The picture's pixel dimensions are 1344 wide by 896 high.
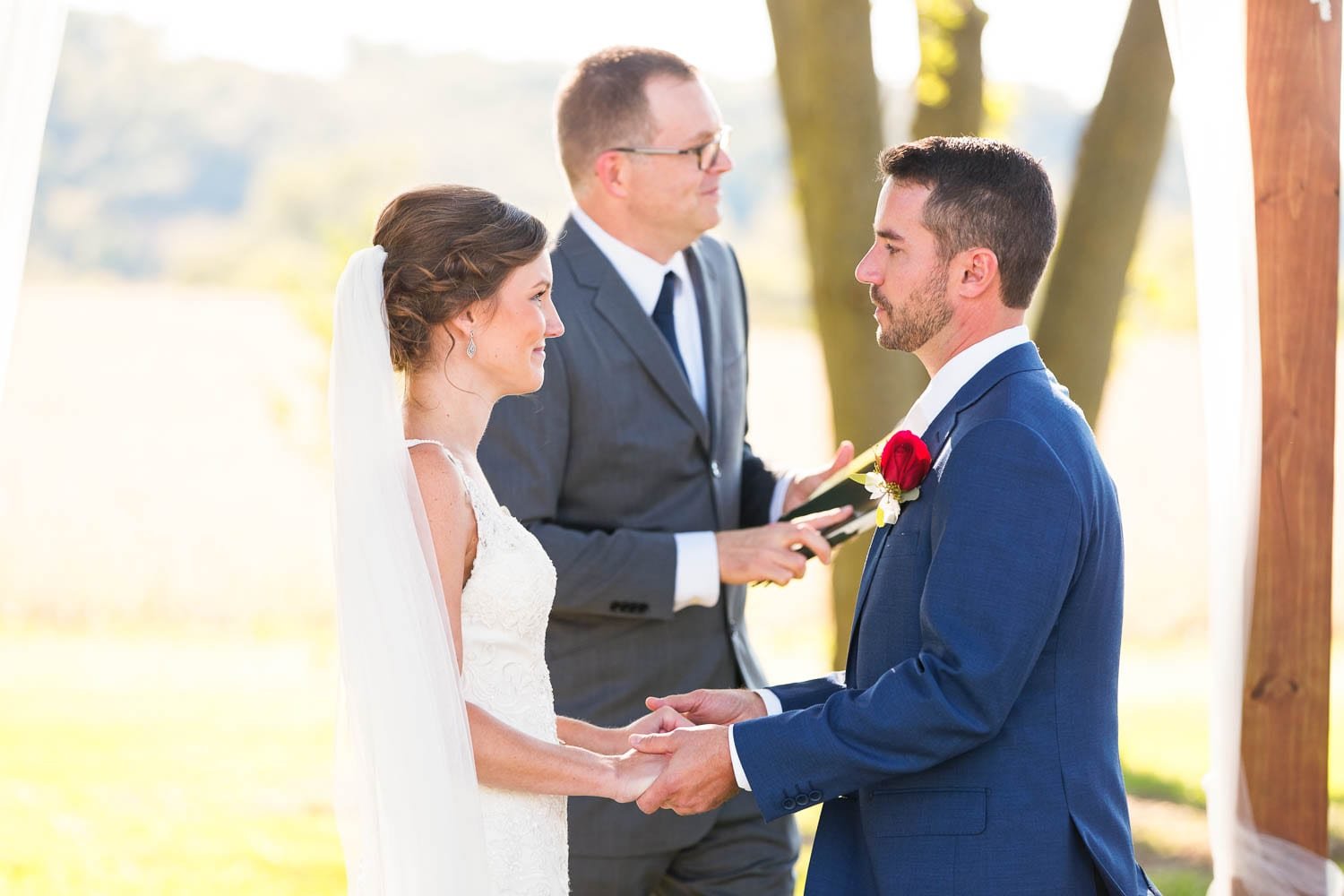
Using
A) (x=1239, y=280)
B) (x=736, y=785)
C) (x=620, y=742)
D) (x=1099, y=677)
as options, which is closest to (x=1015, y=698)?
(x=1099, y=677)

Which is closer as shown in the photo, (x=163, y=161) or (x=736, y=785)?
(x=736, y=785)

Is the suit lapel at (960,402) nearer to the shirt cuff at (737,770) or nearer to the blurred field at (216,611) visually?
the shirt cuff at (737,770)

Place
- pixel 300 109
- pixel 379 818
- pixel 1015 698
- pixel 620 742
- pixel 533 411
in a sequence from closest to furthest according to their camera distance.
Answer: pixel 1015 698 → pixel 379 818 → pixel 620 742 → pixel 533 411 → pixel 300 109

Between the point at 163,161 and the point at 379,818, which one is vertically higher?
the point at 163,161

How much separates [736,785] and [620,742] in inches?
19.1

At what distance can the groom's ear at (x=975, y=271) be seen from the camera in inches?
115

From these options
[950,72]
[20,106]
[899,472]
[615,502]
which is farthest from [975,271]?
[950,72]

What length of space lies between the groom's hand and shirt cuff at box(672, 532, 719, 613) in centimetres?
82

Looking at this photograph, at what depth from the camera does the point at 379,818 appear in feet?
9.46

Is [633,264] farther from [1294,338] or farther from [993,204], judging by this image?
[1294,338]

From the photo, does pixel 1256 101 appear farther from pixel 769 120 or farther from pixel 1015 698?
pixel 769 120

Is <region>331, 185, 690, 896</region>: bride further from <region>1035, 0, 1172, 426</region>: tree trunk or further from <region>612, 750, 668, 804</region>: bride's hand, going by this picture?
<region>1035, 0, 1172, 426</region>: tree trunk

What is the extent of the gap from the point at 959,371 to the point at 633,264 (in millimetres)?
1400

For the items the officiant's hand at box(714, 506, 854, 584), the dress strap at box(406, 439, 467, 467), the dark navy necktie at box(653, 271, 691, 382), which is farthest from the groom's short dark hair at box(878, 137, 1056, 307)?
the dark navy necktie at box(653, 271, 691, 382)
